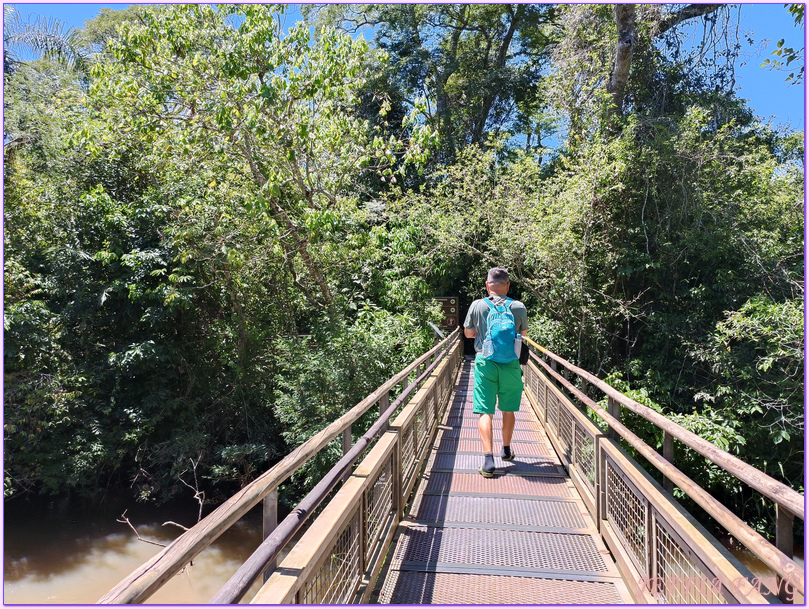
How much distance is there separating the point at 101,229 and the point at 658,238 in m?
13.0

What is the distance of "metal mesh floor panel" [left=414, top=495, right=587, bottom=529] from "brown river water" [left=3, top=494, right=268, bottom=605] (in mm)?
6690

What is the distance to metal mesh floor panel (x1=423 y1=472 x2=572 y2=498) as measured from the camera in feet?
14.3

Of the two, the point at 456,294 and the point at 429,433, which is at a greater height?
the point at 456,294

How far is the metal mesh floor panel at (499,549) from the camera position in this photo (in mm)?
3135

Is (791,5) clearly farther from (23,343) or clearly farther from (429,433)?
(23,343)

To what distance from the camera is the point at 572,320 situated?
13383 mm

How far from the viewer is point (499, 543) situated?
344cm

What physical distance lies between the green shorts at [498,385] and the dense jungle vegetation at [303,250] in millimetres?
5397

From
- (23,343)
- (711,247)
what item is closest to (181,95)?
(23,343)

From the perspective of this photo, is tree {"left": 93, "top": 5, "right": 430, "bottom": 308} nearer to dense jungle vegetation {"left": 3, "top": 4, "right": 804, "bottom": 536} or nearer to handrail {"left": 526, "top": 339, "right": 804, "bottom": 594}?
dense jungle vegetation {"left": 3, "top": 4, "right": 804, "bottom": 536}

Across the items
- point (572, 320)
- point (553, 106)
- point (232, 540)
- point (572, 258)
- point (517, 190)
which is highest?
point (553, 106)

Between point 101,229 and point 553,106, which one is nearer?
point 101,229

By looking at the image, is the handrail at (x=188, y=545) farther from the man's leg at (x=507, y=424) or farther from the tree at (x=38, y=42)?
the tree at (x=38, y=42)

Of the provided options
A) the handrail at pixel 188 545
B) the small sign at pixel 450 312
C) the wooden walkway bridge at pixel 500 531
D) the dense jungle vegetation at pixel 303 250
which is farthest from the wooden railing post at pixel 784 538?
the small sign at pixel 450 312
